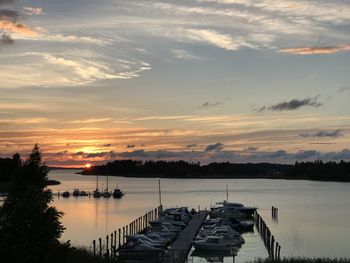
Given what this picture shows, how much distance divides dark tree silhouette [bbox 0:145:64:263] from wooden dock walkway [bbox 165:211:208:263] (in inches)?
562

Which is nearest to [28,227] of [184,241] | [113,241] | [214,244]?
[214,244]

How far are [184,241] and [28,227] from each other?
1122 inches

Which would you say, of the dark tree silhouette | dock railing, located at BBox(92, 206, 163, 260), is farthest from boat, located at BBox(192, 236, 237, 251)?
the dark tree silhouette

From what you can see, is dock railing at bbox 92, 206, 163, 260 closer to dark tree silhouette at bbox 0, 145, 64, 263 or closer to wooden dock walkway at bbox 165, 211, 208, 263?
wooden dock walkway at bbox 165, 211, 208, 263

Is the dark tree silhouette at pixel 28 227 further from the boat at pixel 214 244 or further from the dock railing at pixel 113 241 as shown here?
the boat at pixel 214 244

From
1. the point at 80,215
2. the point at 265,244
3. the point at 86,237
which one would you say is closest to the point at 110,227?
the point at 86,237

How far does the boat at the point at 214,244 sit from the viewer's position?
49750 mm

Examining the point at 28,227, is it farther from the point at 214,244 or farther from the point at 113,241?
the point at 113,241

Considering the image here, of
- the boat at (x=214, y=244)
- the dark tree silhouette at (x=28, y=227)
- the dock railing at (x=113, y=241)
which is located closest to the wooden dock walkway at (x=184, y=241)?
the boat at (x=214, y=244)

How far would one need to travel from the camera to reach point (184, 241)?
2120 inches

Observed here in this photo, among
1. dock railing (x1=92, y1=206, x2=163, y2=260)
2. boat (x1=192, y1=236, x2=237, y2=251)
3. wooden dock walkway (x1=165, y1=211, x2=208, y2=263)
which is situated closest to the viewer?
wooden dock walkway (x1=165, y1=211, x2=208, y2=263)

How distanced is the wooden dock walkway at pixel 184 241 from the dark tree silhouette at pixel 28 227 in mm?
14273

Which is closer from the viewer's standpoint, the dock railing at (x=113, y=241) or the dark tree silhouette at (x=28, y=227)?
the dark tree silhouette at (x=28, y=227)

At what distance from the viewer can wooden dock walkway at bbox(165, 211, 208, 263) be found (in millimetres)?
41963
